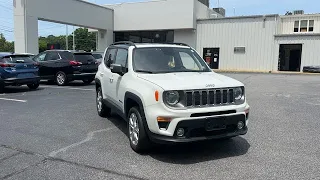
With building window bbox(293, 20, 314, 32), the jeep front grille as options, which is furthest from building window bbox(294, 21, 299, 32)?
the jeep front grille

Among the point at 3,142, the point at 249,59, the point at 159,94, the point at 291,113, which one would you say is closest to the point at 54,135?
the point at 3,142

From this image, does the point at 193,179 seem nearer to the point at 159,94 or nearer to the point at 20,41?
the point at 159,94

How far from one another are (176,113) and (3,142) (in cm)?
353

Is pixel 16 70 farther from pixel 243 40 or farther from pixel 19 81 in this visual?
pixel 243 40

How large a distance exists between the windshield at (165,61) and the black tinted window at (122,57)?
0.96 ft

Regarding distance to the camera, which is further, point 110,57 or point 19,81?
point 19,81

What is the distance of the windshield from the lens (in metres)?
5.89

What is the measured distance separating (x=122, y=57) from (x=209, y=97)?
245 centimetres

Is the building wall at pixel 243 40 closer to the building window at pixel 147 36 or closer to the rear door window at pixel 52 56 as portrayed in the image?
the building window at pixel 147 36

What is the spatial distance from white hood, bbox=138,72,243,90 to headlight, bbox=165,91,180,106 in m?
0.08

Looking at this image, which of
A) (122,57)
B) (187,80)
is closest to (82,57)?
(122,57)

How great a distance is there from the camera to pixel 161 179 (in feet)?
14.0

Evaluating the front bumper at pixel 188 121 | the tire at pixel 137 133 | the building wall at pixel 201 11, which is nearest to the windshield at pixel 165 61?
the tire at pixel 137 133

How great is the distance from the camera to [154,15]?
107 ft
